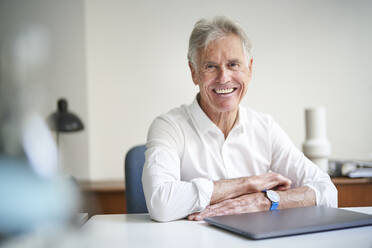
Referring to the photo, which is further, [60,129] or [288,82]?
[288,82]

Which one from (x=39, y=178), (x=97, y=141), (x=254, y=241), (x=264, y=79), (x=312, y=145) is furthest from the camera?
(x=264, y=79)

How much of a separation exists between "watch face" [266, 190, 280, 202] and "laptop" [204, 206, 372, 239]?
11 centimetres

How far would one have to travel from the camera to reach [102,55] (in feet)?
7.25

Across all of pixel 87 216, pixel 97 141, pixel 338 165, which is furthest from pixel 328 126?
pixel 87 216

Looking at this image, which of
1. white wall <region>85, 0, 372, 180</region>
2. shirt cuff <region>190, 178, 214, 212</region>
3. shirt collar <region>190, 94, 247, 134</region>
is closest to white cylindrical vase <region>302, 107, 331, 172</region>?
white wall <region>85, 0, 372, 180</region>

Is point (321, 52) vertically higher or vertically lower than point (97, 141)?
higher

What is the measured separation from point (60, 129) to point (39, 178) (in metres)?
0.04

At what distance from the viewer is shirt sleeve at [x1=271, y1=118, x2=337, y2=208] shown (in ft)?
3.32

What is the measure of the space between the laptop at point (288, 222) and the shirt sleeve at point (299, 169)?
0.20m

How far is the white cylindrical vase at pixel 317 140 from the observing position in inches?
74.2

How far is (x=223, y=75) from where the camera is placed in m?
1.16

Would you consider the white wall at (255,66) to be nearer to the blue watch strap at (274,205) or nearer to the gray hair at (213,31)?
the gray hair at (213,31)

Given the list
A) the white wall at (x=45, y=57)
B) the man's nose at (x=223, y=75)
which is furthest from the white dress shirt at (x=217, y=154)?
the white wall at (x=45, y=57)

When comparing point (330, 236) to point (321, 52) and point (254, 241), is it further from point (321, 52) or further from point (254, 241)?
point (321, 52)
